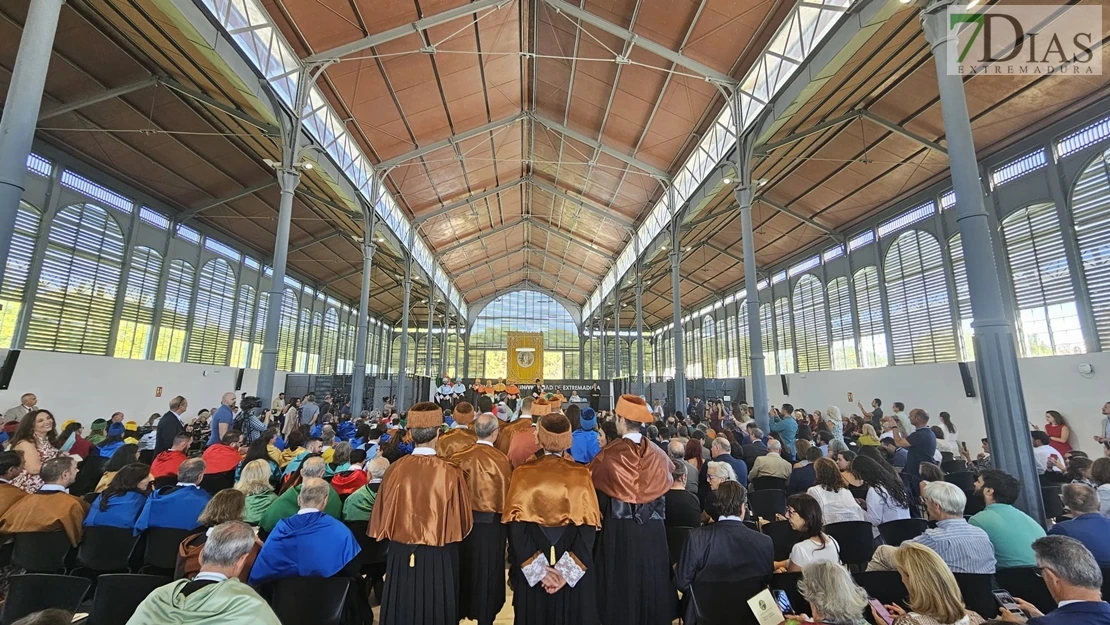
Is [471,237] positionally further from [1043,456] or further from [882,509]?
[882,509]

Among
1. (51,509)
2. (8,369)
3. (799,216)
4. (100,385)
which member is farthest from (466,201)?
(51,509)

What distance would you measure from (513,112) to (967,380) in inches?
578

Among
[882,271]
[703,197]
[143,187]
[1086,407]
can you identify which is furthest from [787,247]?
[143,187]

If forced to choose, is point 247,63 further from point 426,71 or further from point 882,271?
point 882,271

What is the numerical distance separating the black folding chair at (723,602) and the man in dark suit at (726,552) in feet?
0.43

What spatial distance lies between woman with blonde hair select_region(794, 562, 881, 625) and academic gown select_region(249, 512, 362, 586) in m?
2.49

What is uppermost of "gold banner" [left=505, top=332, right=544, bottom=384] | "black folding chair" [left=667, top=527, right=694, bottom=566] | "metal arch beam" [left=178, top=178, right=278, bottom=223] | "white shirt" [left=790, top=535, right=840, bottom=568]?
"metal arch beam" [left=178, top=178, right=278, bottom=223]

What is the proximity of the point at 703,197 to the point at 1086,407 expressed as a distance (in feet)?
28.2

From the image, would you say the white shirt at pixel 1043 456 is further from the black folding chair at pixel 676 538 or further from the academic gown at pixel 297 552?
the academic gown at pixel 297 552

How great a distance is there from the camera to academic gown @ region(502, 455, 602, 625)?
2.81 m

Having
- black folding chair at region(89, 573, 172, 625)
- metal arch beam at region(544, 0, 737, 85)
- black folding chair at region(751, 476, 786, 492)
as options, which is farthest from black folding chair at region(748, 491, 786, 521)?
metal arch beam at region(544, 0, 737, 85)

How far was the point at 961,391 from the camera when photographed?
37.2ft

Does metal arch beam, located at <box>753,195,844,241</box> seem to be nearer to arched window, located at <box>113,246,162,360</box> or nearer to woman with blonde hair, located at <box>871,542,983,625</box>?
woman with blonde hair, located at <box>871,542,983,625</box>

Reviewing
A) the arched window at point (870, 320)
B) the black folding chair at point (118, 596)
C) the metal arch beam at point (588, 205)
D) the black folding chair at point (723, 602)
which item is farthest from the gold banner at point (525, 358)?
the black folding chair at point (118, 596)
